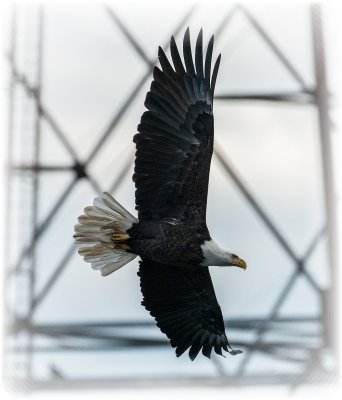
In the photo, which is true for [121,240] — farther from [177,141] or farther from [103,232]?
[177,141]

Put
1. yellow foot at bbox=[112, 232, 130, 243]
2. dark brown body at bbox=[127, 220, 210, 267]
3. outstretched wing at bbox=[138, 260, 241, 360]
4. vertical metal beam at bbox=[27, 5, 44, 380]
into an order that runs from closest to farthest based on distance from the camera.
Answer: dark brown body at bbox=[127, 220, 210, 267] → yellow foot at bbox=[112, 232, 130, 243] → outstretched wing at bbox=[138, 260, 241, 360] → vertical metal beam at bbox=[27, 5, 44, 380]

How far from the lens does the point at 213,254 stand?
21.0ft

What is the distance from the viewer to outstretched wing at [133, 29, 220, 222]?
6.43 metres

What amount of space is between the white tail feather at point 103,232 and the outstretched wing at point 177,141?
4.9 inches

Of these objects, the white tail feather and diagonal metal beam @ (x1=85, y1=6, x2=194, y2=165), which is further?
diagonal metal beam @ (x1=85, y1=6, x2=194, y2=165)

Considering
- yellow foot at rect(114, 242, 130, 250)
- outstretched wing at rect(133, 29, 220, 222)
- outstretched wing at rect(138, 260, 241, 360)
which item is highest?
outstretched wing at rect(133, 29, 220, 222)

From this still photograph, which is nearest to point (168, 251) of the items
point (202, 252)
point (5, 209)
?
point (202, 252)

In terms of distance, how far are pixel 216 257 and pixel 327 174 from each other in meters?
3.05

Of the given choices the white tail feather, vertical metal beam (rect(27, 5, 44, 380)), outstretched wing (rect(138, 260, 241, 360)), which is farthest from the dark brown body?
vertical metal beam (rect(27, 5, 44, 380))

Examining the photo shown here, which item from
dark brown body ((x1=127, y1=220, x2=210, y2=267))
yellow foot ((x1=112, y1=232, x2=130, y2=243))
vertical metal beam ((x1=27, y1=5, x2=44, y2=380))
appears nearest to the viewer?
dark brown body ((x1=127, y1=220, x2=210, y2=267))

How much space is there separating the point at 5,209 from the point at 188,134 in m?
2.71

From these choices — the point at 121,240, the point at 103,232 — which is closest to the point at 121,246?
the point at 121,240

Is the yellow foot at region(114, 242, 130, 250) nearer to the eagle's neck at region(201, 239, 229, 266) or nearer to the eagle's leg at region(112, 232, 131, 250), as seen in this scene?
the eagle's leg at region(112, 232, 131, 250)

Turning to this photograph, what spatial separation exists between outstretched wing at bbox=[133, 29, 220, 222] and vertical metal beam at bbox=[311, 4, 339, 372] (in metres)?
2.88
